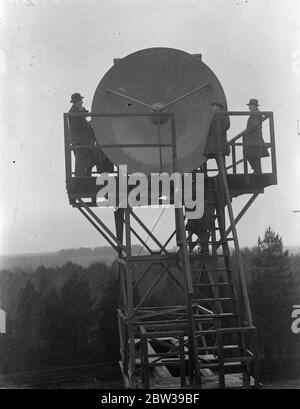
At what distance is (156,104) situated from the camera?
10117 millimetres

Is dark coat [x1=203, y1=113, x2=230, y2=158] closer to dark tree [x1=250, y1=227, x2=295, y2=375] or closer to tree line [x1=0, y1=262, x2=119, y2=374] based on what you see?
dark tree [x1=250, y1=227, x2=295, y2=375]

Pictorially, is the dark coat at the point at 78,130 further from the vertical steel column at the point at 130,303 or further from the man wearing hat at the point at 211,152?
the man wearing hat at the point at 211,152

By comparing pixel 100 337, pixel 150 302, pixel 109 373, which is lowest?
pixel 109 373

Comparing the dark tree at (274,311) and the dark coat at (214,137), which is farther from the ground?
the dark coat at (214,137)

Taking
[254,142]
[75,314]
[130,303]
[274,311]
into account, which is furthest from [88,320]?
[254,142]

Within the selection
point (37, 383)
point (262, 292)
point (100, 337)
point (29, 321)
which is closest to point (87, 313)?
point (100, 337)

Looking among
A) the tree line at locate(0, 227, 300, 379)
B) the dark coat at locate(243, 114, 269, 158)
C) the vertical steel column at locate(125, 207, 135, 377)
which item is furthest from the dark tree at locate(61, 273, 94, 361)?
the dark coat at locate(243, 114, 269, 158)

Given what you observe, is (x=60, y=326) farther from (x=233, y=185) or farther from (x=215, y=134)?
(x=215, y=134)

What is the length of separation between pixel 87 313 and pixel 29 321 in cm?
638

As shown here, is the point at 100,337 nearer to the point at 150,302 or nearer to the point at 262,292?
the point at 150,302

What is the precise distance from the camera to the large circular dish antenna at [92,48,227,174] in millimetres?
9945

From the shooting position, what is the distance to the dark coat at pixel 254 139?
1038cm

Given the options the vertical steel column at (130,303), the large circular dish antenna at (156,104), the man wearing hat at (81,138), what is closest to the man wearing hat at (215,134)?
the large circular dish antenna at (156,104)
